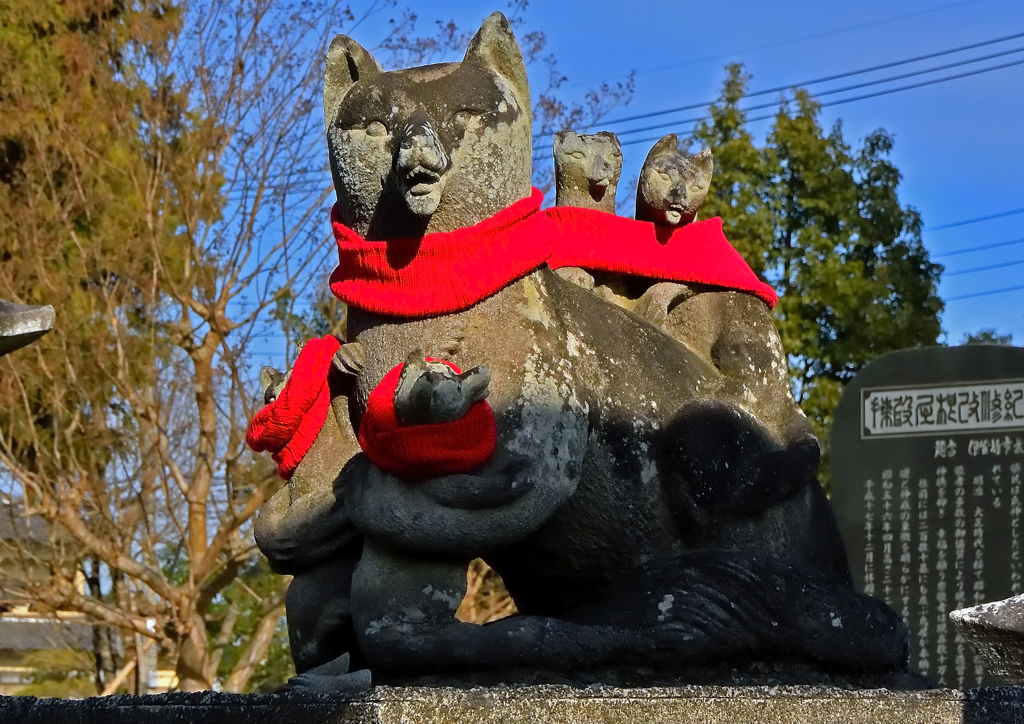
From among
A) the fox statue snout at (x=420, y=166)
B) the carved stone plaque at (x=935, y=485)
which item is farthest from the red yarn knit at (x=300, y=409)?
the carved stone plaque at (x=935, y=485)

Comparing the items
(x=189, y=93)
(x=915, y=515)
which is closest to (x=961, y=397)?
(x=915, y=515)

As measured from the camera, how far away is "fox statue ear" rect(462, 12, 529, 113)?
10.8ft

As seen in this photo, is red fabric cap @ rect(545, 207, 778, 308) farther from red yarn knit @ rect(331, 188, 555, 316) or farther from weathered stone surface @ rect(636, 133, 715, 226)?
red yarn knit @ rect(331, 188, 555, 316)

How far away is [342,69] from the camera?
131 inches

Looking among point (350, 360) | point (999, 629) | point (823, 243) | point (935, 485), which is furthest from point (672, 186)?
point (823, 243)

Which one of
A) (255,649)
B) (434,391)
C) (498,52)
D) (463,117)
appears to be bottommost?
(255,649)

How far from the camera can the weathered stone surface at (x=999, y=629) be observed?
2760mm

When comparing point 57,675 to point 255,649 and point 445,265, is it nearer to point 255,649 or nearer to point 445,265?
point 255,649

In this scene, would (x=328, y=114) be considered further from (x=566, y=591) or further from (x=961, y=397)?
(x=961, y=397)

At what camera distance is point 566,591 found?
318cm

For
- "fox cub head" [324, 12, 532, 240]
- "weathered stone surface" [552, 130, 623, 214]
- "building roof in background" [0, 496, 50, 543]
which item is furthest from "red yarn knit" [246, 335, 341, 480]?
"building roof in background" [0, 496, 50, 543]

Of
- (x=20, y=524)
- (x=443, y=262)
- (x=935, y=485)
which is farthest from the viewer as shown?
(x=20, y=524)

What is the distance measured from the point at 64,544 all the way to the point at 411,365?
8.73 meters

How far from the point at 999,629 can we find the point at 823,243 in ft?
36.5
